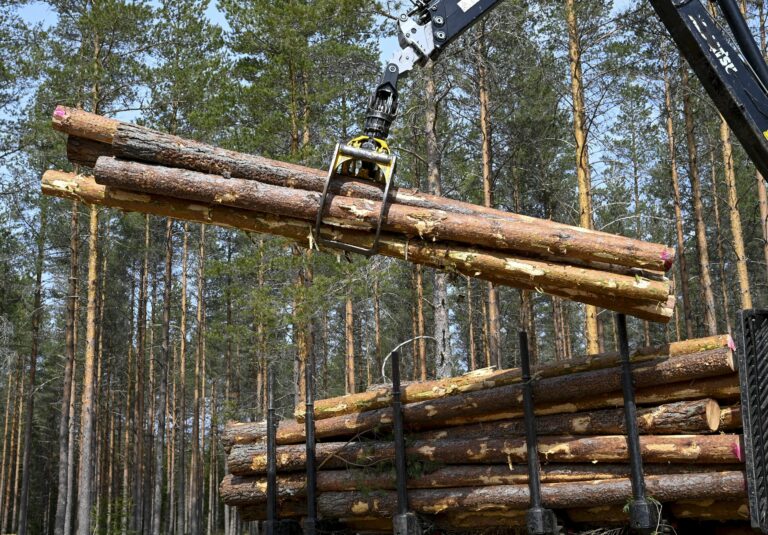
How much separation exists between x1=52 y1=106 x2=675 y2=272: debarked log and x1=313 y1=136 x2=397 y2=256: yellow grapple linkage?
9cm

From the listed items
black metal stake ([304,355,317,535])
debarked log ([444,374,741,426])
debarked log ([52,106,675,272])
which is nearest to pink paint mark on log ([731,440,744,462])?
debarked log ([444,374,741,426])

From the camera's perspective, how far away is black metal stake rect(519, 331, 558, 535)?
17.5 ft

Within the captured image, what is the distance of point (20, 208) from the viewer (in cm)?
2659

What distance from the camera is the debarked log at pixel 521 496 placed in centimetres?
497

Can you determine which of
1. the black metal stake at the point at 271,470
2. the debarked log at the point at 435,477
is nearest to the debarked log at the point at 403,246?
the debarked log at the point at 435,477

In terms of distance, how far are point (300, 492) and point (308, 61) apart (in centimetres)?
1463

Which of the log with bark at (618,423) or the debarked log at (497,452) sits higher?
the log with bark at (618,423)

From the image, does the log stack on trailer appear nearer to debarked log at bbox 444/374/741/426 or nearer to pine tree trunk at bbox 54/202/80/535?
debarked log at bbox 444/374/741/426

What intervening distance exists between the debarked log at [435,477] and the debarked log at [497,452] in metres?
0.06

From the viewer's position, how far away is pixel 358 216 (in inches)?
203

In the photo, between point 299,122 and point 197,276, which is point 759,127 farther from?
point 197,276

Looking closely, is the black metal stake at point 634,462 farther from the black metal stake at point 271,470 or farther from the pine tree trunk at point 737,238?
the pine tree trunk at point 737,238

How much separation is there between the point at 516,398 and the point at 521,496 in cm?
77

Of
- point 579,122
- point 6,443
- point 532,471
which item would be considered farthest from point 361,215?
point 6,443
